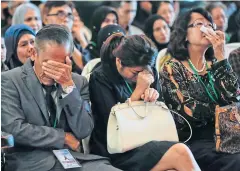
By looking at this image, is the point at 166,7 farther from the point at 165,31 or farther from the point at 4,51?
the point at 4,51

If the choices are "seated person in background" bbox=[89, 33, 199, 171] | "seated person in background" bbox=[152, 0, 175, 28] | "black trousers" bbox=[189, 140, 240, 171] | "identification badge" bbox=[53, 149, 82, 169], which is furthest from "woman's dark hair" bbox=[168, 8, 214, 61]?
"seated person in background" bbox=[152, 0, 175, 28]

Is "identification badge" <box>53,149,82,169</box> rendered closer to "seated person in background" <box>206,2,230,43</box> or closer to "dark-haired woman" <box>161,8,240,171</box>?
"dark-haired woman" <box>161,8,240,171</box>

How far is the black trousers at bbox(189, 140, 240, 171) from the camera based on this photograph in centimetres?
316

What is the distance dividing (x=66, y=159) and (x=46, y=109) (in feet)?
1.00

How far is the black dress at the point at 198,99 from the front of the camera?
3363 millimetres

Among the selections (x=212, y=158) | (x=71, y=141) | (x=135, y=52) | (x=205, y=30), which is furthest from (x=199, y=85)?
(x=71, y=141)

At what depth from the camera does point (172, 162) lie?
→ 9.39 feet

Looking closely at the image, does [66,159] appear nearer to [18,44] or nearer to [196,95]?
[196,95]

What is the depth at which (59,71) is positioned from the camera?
282 centimetres

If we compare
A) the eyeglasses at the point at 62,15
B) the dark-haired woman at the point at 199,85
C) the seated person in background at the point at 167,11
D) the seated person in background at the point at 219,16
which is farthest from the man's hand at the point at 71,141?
the seated person in background at the point at 167,11

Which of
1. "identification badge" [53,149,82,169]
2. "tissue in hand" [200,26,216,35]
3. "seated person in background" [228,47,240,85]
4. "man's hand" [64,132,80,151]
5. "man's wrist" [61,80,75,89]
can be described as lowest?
"identification badge" [53,149,82,169]

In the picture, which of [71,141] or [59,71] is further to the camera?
[71,141]

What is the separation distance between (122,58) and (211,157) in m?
0.83

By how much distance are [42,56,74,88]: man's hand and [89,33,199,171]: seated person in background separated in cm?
33
